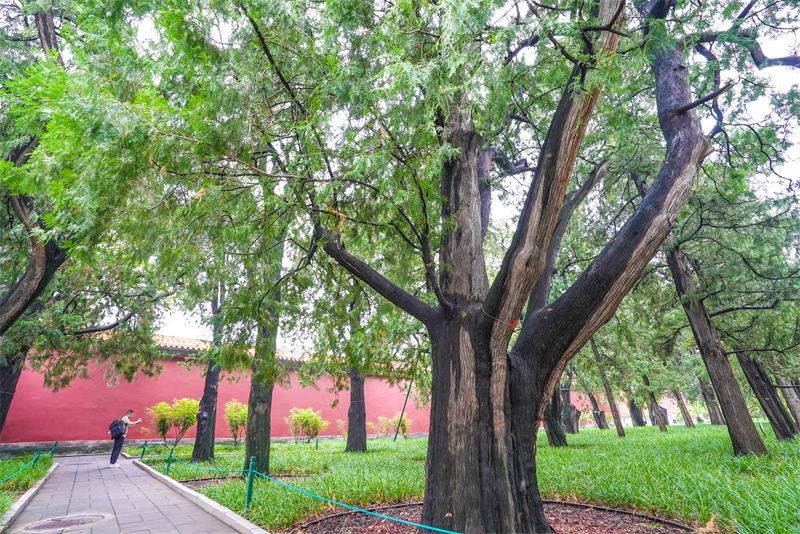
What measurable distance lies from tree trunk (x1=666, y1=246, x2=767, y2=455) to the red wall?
6.88 meters

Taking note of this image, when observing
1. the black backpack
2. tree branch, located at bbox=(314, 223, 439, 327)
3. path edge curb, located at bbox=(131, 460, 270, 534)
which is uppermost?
tree branch, located at bbox=(314, 223, 439, 327)

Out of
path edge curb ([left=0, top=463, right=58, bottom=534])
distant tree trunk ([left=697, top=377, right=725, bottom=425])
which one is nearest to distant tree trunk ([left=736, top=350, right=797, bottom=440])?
distant tree trunk ([left=697, top=377, right=725, bottom=425])

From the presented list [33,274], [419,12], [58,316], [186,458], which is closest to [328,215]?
[419,12]

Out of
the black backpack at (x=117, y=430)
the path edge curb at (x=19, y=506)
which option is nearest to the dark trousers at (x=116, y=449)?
the black backpack at (x=117, y=430)

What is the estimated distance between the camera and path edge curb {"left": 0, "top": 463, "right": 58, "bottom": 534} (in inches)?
184

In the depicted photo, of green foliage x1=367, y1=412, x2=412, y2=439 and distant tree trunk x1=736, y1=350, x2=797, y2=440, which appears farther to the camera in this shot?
green foliage x1=367, y1=412, x2=412, y2=439

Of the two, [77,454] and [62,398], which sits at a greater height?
[62,398]

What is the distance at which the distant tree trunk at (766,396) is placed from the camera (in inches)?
349

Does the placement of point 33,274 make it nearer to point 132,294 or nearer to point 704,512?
point 132,294

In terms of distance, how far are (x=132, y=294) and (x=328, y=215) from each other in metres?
8.50

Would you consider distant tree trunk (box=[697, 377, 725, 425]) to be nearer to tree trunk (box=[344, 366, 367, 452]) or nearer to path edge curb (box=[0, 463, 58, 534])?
tree trunk (box=[344, 366, 367, 452])

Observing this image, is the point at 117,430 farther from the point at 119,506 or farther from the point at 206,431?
the point at 119,506

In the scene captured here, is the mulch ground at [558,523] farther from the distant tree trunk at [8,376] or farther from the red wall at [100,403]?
the distant tree trunk at [8,376]

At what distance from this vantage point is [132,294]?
10.1 meters
